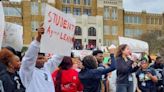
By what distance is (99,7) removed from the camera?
81562 mm

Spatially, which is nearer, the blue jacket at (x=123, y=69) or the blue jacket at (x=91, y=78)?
the blue jacket at (x=91, y=78)

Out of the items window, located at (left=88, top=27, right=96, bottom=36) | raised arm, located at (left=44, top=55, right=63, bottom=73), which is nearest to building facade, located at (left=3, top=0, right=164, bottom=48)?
window, located at (left=88, top=27, right=96, bottom=36)

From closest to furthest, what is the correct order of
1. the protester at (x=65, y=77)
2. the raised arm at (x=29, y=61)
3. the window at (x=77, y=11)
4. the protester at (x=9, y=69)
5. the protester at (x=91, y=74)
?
the raised arm at (x=29, y=61)
the protester at (x=9, y=69)
the protester at (x=65, y=77)
the protester at (x=91, y=74)
the window at (x=77, y=11)

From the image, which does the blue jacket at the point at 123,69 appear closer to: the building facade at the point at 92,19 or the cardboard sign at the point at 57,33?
the cardboard sign at the point at 57,33

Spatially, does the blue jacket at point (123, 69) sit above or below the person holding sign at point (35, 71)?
below

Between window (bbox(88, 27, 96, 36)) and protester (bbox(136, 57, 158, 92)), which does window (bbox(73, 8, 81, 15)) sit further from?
protester (bbox(136, 57, 158, 92))

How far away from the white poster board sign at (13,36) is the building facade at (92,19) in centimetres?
6174

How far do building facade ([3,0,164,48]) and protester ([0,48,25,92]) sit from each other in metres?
67.3

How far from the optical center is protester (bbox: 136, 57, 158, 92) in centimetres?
1202

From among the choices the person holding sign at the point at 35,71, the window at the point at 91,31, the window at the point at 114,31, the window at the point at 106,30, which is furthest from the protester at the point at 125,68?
the window at the point at 114,31

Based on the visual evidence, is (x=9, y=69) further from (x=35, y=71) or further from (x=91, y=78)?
(x=91, y=78)

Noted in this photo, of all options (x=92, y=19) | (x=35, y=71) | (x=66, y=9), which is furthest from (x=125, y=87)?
(x=92, y=19)

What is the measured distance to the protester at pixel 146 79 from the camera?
39.4 feet

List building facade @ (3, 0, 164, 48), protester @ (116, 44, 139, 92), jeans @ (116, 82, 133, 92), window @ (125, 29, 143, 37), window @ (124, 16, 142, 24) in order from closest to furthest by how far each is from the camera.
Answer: protester @ (116, 44, 139, 92) < jeans @ (116, 82, 133, 92) < building facade @ (3, 0, 164, 48) < window @ (125, 29, 143, 37) < window @ (124, 16, 142, 24)
